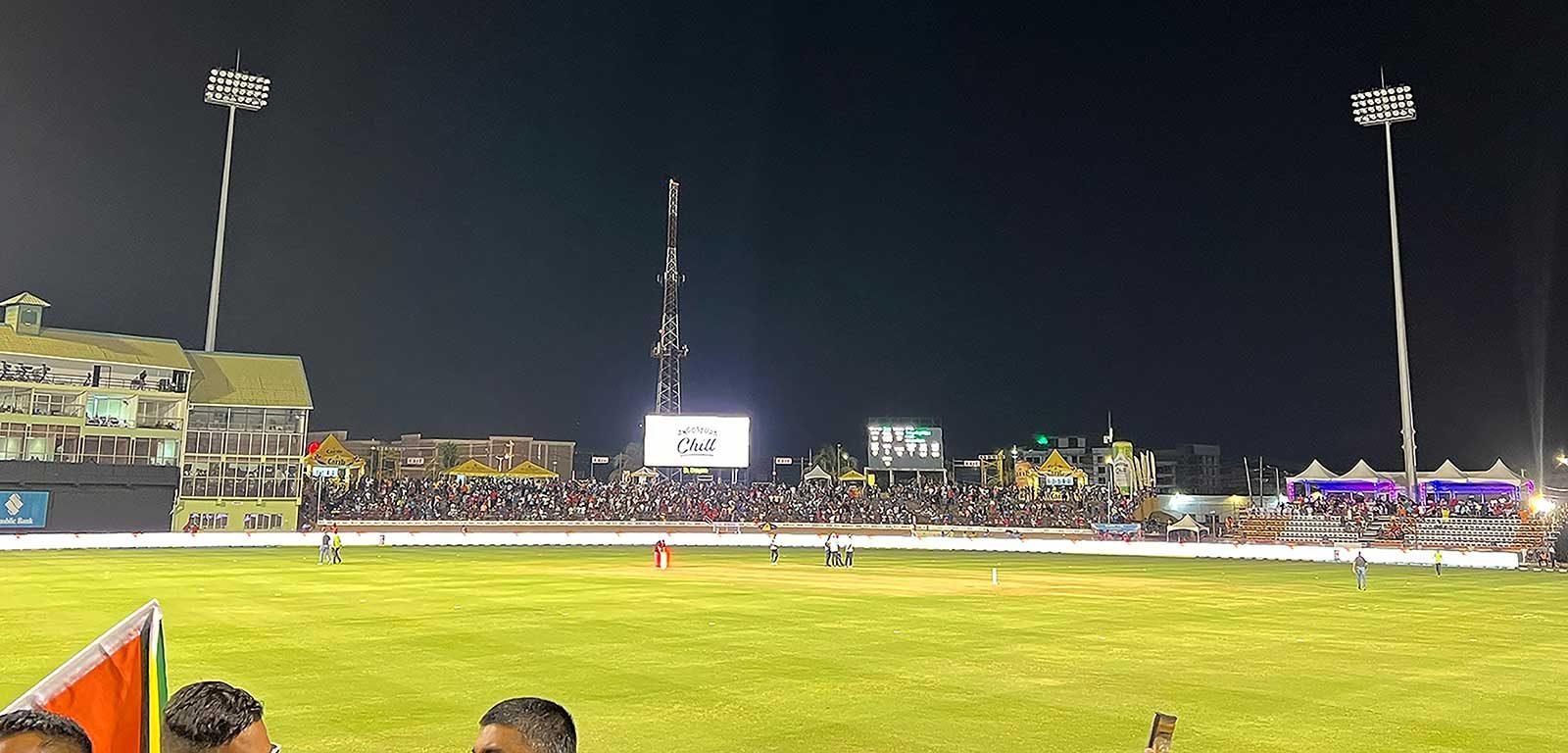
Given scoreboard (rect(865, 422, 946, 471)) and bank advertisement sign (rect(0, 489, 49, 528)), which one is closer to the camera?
bank advertisement sign (rect(0, 489, 49, 528))

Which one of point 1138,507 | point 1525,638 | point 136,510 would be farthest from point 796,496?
point 1525,638

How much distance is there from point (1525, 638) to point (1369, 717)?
12.9m

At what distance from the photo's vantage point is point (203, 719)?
11.5ft

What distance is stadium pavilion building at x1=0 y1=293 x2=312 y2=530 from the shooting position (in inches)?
2554

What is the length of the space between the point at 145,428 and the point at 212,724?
3109 inches

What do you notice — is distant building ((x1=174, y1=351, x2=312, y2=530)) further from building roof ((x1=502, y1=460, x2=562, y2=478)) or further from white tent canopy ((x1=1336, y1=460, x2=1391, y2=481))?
white tent canopy ((x1=1336, y1=460, x2=1391, y2=481))

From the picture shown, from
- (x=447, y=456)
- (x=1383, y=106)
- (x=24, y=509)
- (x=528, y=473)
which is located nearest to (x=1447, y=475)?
(x=1383, y=106)

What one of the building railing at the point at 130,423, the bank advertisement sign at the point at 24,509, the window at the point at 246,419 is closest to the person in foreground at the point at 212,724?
the bank advertisement sign at the point at 24,509

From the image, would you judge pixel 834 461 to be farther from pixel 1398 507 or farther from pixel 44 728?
pixel 44 728

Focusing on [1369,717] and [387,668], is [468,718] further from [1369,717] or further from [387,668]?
[1369,717]

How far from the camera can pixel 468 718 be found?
45.1 ft

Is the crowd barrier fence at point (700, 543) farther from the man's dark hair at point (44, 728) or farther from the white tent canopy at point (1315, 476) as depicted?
the man's dark hair at point (44, 728)

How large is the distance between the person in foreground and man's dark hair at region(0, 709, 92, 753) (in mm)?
596

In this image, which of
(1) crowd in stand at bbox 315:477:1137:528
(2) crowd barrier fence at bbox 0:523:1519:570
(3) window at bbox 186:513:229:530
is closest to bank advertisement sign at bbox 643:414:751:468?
(1) crowd in stand at bbox 315:477:1137:528
